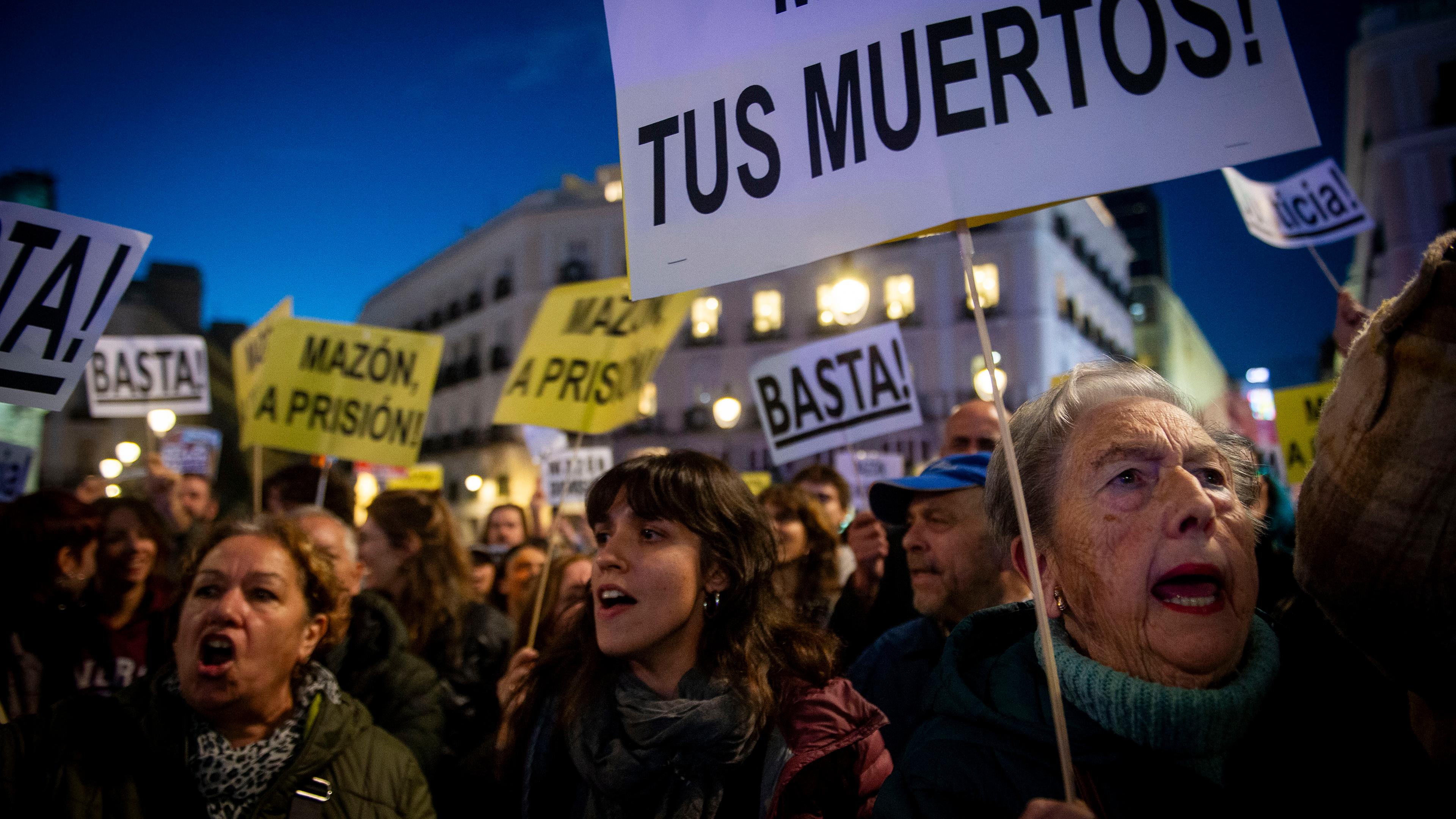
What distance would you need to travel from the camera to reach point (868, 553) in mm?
4266

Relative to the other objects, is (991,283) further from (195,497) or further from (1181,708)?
(1181,708)

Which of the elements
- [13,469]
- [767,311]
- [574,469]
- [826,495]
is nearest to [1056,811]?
[826,495]

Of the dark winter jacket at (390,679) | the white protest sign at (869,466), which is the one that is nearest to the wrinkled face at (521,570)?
the dark winter jacket at (390,679)

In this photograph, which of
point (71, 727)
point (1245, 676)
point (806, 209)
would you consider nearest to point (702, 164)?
point (806, 209)

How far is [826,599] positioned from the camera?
15.2 feet

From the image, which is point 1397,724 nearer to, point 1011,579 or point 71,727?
point 1011,579

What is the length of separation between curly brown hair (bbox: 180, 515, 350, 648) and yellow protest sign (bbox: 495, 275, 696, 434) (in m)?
2.29

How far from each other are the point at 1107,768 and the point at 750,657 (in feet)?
3.82

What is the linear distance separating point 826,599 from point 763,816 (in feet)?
8.38

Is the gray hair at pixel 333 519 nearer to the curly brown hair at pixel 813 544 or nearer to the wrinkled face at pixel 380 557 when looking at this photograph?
the wrinkled face at pixel 380 557

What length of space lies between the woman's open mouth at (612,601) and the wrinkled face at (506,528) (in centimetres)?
478

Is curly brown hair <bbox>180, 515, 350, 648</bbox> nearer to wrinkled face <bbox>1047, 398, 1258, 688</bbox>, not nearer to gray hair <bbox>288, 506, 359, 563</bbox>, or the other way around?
gray hair <bbox>288, 506, 359, 563</bbox>

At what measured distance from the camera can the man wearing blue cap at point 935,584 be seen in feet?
9.28

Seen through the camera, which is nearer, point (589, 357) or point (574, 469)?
point (589, 357)
